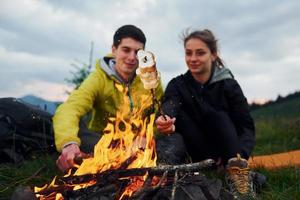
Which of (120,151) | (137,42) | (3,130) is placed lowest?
(120,151)

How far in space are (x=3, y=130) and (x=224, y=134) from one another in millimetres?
2693

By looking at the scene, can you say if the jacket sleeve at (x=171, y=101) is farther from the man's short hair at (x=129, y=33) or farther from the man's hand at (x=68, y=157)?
the man's hand at (x=68, y=157)

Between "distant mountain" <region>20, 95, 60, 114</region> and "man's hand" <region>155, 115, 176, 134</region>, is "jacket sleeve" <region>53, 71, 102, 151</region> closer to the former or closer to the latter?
"man's hand" <region>155, 115, 176, 134</region>

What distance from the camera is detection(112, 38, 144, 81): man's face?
4520mm

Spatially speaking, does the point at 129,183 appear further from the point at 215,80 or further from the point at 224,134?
the point at 215,80

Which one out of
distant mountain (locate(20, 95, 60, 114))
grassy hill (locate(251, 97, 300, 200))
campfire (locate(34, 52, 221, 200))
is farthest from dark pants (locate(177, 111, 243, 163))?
distant mountain (locate(20, 95, 60, 114))

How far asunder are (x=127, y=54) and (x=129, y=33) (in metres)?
0.23

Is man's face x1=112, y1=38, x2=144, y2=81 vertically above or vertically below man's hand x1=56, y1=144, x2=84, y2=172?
above

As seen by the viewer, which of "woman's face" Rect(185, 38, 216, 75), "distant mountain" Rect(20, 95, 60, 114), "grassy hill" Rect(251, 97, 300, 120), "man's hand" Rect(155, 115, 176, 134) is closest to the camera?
"man's hand" Rect(155, 115, 176, 134)

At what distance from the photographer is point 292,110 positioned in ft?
50.0

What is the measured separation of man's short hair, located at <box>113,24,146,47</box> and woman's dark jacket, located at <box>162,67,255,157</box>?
2.25ft

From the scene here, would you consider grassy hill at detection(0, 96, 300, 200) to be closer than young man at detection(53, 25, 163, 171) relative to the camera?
Yes

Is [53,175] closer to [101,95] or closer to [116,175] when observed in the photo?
[101,95]

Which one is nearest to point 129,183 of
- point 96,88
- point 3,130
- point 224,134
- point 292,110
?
point 224,134
